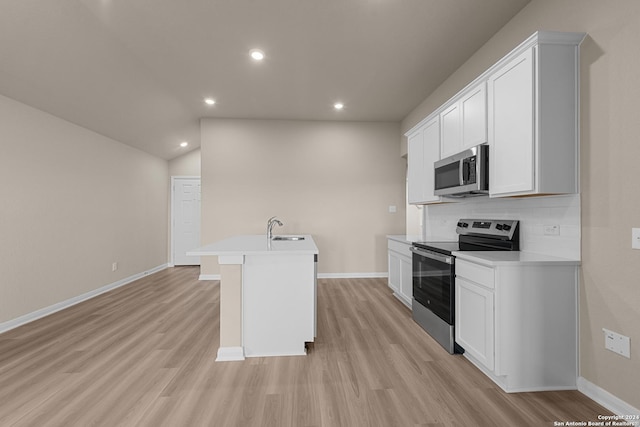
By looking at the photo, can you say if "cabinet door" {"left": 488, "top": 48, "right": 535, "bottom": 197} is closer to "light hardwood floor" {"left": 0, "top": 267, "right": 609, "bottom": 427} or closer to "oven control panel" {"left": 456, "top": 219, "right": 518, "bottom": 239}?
"oven control panel" {"left": 456, "top": 219, "right": 518, "bottom": 239}

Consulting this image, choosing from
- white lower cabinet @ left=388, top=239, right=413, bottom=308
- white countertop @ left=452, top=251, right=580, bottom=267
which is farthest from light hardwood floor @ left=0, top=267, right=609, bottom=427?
white countertop @ left=452, top=251, right=580, bottom=267

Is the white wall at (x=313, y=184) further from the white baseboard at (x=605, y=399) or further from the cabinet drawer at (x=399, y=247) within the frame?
the white baseboard at (x=605, y=399)

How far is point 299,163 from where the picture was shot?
5.20 m

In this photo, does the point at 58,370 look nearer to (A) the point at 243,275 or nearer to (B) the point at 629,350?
(A) the point at 243,275

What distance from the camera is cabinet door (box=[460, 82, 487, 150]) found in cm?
235

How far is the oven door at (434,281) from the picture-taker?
7.93 feet

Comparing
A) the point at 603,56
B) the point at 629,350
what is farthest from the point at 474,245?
the point at 603,56

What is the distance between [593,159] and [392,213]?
355cm

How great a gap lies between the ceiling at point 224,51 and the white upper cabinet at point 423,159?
29.1 inches

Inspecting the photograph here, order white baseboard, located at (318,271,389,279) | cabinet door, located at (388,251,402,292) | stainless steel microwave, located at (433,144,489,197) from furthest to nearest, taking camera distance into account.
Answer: white baseboard, located at (318,271,389,279) → cabinet door, located at (388,251,402,292) → stainless steel microwave, located at (433,144,489,197)

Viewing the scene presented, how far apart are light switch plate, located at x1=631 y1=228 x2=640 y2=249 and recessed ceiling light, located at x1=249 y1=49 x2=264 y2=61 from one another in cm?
335

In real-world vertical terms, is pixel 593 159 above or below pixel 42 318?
above

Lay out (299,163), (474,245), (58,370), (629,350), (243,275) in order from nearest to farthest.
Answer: (629,350) < (58,370) < (243,275) < (474,245) < (299,163)

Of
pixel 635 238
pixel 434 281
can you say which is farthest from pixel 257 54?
pixel 635 238
